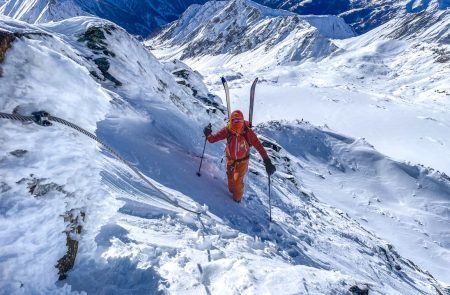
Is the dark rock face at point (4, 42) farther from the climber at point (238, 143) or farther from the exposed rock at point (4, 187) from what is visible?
the climber at point (238, 143)

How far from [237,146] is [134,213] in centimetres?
346

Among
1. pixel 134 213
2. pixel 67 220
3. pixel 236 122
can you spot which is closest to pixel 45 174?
pixel 67 220

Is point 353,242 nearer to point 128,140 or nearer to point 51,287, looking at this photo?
point 128,140

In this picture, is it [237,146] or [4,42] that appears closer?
[4,42]

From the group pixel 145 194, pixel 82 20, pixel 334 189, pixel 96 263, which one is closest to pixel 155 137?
pixel 145 194

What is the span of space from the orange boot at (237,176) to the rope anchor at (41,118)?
600 centimetres

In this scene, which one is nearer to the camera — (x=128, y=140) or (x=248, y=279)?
(x=248, y=279)

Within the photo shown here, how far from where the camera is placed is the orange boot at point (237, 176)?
32.1 feet

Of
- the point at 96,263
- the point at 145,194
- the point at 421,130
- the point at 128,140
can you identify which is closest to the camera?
the point at 96,263

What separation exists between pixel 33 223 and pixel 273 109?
68267 millimetres

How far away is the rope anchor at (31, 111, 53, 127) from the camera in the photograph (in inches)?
157

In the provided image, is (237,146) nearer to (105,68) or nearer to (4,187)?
A: (4,187)

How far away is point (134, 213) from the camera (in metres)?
6.82

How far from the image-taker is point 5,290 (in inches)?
144
